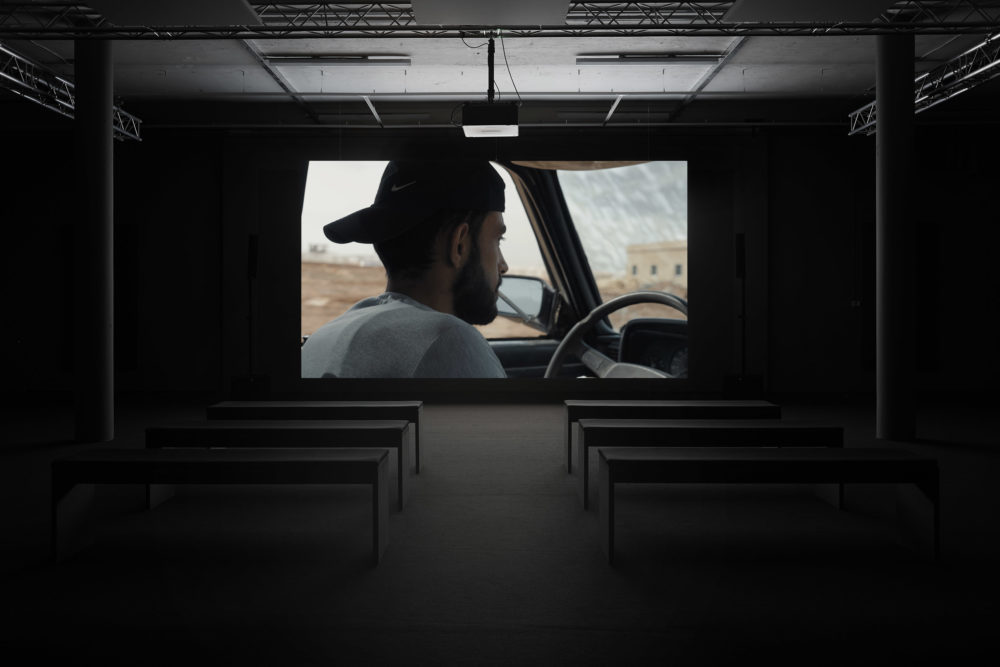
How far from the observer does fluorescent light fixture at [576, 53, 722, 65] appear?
828cm

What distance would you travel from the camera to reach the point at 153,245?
1052cm

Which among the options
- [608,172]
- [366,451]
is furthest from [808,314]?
[366,451]

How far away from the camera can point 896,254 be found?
703 centimetres

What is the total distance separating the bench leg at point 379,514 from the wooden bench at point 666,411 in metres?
2.20

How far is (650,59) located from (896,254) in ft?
10.5

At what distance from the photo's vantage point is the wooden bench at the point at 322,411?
18.7ft

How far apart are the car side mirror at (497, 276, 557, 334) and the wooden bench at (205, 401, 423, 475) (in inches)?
160

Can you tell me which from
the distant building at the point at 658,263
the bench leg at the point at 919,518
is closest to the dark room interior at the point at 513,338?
the bench leg at the point at 919,518

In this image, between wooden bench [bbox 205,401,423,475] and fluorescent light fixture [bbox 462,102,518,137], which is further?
fluorescent light fixture [bbox 462,102,518,137]

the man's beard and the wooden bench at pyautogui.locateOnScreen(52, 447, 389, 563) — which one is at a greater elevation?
the man's beard

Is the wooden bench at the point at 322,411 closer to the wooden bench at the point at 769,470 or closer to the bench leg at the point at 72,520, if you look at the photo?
the bench leg at the point at 72,520

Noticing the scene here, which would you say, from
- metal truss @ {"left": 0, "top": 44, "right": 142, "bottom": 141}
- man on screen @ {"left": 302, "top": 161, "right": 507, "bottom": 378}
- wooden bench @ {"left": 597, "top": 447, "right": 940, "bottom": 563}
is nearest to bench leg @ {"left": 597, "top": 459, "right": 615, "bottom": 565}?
wooden bench @ {"left": 597, "top": 447, "right": 940, "bottom": 563}

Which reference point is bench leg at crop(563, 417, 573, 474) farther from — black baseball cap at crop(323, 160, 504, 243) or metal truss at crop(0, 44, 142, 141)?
metal truss at crop(0, 44, 142, 141)

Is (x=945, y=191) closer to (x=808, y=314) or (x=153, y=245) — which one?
(x=808, y=314)
